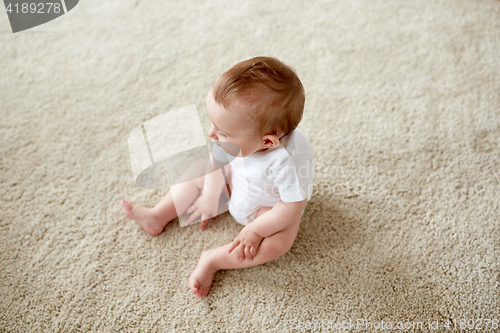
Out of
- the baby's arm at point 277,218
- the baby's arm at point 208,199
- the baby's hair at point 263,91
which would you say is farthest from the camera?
the baby's arm at point 208,199

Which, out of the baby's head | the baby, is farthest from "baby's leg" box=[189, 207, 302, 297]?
the baby's head

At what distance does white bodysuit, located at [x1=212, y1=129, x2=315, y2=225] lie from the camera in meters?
0.70

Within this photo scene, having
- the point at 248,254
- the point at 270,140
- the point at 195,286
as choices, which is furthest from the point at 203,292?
the point at 270,140

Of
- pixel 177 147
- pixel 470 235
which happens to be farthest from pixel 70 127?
pixel 470 235

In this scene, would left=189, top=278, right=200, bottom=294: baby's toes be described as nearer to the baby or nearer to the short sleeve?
the baby

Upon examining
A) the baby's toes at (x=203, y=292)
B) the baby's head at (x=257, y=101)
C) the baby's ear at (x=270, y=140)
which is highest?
the baby's head at (x=257, y=101)

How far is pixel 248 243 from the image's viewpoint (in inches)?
31.2

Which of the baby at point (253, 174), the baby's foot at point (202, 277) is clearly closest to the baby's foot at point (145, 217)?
the baby at point (253, 174)

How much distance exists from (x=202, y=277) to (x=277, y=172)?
0.95ft

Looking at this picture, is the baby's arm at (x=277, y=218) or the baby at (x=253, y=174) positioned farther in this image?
the baby's arm at (x=277, y=218)

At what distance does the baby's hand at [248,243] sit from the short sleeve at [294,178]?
11 centimetres

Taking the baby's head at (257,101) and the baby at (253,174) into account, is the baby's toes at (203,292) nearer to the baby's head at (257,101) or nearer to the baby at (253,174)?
the baby at (253,174)

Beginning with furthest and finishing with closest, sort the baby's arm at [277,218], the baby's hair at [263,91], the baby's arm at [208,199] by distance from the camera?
1. the baby's arm at [208,199]
2. the baby's arm at [277,218]
3. the baby's hair at [263,91]

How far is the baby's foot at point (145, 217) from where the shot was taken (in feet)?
2.88
